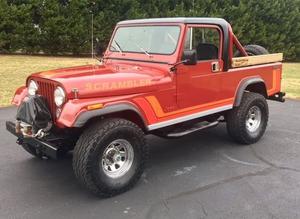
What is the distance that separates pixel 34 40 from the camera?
17.8m

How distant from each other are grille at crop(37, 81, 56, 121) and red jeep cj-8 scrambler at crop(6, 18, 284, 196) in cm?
1

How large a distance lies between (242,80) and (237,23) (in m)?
13.8

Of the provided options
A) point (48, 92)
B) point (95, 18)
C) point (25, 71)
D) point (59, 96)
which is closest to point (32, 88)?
point (48, 92)

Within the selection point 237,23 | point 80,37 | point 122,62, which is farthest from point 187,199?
point 237,23

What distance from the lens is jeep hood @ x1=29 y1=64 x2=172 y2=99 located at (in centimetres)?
434

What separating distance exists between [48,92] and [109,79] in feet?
2.33

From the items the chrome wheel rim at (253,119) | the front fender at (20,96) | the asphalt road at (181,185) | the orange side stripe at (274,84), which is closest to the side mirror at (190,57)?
the asphalt road at (181,185)

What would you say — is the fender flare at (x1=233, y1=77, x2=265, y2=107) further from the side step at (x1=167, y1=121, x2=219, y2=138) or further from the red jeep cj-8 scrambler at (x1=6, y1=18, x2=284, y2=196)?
the side step at (x1=167, y1=121, x2=219, y2=138)

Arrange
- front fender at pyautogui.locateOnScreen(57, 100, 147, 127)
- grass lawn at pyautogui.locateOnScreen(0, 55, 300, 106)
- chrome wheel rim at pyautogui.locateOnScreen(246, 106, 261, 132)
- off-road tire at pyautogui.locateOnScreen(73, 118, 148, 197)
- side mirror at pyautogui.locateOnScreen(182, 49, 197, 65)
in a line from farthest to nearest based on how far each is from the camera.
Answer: grass lawn at pyautogui.locateOnScreen(0, 55, 300, 106)
chrome wheel rim at pyautogui.locateOnScreen(246, 106, 261, 132)
side mirror at pyautogui.locateOnScreen(182, 49, 197, 65)
off-road tire at pyautogui.locateOnScreen(73, 118, 148, 197)
front fender at pyautogui.locateOnScreen(57, 100, 147, 127)

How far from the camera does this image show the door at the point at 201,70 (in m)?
5.22

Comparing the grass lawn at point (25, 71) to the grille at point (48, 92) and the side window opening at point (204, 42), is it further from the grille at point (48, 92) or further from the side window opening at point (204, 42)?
the side window opening at point (204, 42)

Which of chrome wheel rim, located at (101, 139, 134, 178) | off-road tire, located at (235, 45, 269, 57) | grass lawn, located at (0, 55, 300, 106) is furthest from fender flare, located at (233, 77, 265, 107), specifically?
grass lawn, located at (0, 55, 300, 106)

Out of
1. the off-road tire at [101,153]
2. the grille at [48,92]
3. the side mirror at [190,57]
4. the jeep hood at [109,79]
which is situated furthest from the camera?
the side mirror at [190,57]

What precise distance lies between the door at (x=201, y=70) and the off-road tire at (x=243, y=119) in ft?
2.06
